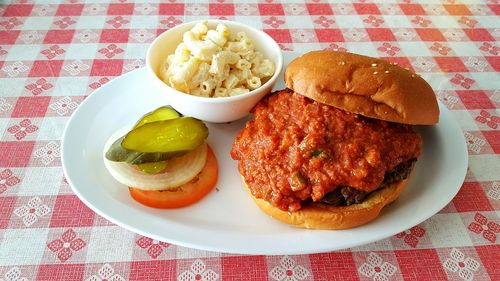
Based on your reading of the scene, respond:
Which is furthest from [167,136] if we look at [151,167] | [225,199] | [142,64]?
[142,64]

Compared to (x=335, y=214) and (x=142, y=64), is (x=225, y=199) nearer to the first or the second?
(x=335, y=214)

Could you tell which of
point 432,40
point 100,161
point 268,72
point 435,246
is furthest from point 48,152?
point 432,40

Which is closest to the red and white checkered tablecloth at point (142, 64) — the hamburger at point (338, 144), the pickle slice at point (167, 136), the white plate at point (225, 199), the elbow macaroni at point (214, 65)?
the white plate at point (225, 199)

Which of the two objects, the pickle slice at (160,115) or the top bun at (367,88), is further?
the pickle slice at (160,115)

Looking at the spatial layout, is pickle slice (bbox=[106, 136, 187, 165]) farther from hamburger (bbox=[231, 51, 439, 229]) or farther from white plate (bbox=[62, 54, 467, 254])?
hamburger (bbox=[231, 51, 439, 229])

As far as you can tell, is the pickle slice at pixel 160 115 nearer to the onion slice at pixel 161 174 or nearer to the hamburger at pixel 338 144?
the onion slice at pixel 161 174

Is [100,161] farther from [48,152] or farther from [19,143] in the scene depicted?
[19,143]

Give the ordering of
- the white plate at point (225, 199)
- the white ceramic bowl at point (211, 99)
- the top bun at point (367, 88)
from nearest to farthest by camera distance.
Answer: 1. the white plate at point (225, 199)
2. the top bun at point (367, 88)
3. the white ceramic bowl at point (211, 99)
